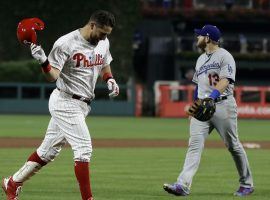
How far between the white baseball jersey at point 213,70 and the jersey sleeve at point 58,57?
221 centimetres

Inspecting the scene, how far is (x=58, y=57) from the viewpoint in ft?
29.5

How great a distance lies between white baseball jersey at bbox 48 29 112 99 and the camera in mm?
9039

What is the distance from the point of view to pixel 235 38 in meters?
46.2

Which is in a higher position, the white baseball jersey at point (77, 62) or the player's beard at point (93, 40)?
the player's beard at point (93, 40)

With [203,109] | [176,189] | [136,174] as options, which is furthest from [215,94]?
[136,174]

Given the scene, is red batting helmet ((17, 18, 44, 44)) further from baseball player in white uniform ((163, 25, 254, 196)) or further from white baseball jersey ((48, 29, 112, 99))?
baseball player in white uniform ((163, 25, 254, 196))

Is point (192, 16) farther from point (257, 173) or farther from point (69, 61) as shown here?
point (69, 61)

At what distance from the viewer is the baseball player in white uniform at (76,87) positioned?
8938mm

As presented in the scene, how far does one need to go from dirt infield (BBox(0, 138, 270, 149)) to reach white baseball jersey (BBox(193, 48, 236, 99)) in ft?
28.3

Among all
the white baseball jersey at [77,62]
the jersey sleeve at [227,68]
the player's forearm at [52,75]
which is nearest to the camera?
the player's forearm at [52,75]

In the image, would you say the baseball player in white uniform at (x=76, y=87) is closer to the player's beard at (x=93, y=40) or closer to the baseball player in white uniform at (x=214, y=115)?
the player's beard at (x=93, y=40)

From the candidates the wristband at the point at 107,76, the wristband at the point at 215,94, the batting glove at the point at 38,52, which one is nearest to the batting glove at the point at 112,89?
the wristband at the point at 107,76

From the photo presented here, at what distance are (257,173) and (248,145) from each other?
629 cm

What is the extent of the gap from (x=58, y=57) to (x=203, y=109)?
207cm
